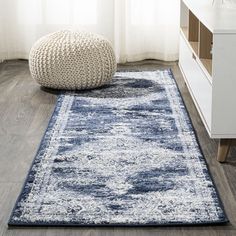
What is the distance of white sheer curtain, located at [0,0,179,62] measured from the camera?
15.1ft

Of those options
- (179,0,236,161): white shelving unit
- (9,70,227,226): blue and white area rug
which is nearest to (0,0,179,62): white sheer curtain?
(9,70,227,226): blue and white area rug

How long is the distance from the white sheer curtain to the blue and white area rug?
1116 millimetres

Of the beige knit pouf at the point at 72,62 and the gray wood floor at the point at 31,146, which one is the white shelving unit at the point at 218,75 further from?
the beige knit pouf at the point at 72,62

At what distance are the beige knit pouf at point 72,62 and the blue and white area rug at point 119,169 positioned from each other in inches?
5.6

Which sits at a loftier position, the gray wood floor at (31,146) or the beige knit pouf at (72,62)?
the beige knit pouf at (72,62)

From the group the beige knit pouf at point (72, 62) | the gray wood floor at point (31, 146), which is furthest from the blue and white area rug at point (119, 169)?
the beige knit pouf at point (72, 62)

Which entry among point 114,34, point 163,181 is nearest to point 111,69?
point 114,34

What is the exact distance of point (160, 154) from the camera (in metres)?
2.66

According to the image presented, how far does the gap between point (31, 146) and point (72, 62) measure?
96cm

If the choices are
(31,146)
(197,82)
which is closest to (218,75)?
(197,82)

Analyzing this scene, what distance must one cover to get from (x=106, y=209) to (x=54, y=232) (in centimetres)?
22

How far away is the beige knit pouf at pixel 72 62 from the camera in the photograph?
3.64 metres

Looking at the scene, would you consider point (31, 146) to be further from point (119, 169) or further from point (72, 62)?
point (72, 62)

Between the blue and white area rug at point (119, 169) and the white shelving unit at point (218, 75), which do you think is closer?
the blue and white area rug at point (119, 169)
